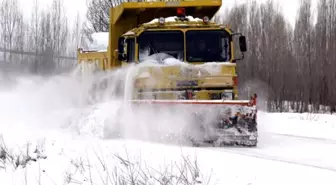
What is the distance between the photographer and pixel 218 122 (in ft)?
28.2

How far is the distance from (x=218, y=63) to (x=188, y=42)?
0.83 metres

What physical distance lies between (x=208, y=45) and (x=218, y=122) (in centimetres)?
191

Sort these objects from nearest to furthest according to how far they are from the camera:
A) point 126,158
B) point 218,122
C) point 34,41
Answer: point 126,158
point 218,122
point 34,41

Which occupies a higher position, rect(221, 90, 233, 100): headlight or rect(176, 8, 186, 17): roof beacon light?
rect(176, 8, 186, 17): roof beacon light

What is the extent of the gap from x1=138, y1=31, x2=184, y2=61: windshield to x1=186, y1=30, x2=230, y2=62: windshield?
0.21m

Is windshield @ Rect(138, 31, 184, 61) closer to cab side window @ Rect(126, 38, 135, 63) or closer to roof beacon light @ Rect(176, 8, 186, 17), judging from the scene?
cab side window @ Rect(126, 38, 135, 63)

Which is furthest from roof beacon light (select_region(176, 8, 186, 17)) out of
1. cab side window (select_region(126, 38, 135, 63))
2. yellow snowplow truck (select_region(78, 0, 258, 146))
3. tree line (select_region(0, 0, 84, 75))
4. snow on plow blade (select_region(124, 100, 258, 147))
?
tree line (select_region(0, 0, 84, 75))

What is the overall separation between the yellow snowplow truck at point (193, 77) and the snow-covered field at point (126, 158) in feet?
1.51

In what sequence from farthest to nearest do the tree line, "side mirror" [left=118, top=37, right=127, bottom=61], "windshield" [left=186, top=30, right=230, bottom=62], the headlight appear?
the tree line < "side mirror" [left=118, top=37, right=127, bottom=61] < "windshield" [left=186, top=30, right=230, bottom=62] < the headlight

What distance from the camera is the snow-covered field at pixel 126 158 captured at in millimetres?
5477

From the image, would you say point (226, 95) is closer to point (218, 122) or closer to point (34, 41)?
point (218, 122)

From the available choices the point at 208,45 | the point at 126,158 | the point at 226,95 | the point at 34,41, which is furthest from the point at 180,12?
the point at 34,41

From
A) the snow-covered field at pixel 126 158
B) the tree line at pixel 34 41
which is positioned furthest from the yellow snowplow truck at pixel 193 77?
the tree line at pixel 34 41

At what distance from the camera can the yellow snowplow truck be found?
8594 mm
